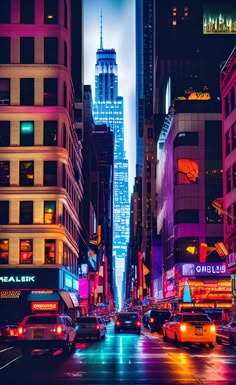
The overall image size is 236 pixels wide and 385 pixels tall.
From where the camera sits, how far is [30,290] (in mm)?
67250

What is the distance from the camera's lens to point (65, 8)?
246 feet

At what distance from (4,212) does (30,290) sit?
7.78m

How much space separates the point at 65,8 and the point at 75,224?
86.9ft

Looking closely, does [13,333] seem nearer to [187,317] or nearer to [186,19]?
[187,317]

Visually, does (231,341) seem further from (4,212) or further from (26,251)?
(4,212)

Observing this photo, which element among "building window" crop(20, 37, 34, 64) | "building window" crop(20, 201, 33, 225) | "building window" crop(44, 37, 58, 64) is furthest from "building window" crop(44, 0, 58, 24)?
"building window" crop(20, 201, 33, 225)

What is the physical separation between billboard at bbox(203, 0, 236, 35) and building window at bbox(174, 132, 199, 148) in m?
61.8

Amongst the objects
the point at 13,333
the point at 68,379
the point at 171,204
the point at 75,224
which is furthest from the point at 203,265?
the point at 68,379

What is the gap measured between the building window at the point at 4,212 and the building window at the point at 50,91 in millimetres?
11021

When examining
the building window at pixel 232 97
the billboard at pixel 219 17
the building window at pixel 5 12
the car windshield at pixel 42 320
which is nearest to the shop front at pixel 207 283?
the building window at pixel 232 97

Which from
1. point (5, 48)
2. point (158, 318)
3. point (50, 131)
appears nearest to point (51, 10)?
point (5, 48)

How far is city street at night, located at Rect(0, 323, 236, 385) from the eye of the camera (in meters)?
20.1

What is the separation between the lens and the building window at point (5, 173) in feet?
225

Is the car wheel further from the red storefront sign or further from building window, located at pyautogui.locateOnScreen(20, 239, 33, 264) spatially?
building window, located at pyautogui.locateOnScreen(20, 239, 33, 264)
